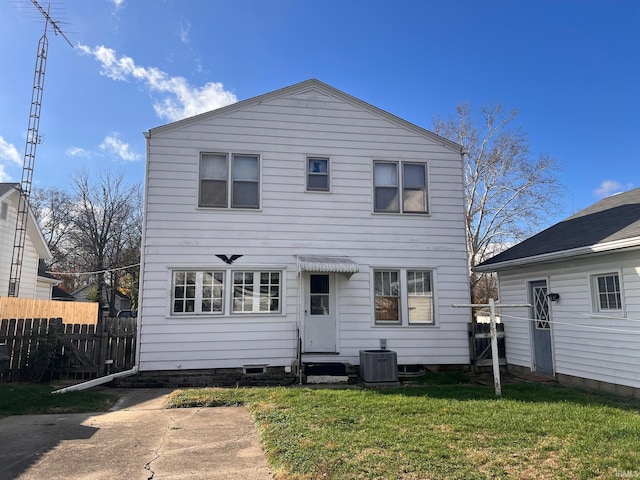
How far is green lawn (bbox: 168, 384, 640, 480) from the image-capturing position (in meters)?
3.93

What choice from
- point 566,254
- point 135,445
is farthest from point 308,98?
point 135,445

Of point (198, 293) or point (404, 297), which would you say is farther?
point (404, 297)

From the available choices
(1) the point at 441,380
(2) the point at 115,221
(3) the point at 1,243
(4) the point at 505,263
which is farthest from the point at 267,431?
(2) the point at 115,221

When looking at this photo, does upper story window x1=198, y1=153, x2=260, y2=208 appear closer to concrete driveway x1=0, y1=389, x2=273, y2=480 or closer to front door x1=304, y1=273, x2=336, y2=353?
front door x1=304, y1=273, x2=336, y2=353

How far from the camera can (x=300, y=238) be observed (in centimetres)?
1016

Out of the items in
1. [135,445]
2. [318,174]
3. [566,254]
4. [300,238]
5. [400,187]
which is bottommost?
[135,445]

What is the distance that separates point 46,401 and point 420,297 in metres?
7.93

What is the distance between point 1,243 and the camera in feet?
46.8

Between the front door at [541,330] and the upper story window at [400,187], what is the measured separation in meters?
3.24

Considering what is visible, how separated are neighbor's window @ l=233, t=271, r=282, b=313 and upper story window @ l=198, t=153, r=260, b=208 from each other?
169cm

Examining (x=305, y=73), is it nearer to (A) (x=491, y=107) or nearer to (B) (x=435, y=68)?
(B) (x=435, y=68)

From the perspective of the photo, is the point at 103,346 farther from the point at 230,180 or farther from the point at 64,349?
the point at 230,180

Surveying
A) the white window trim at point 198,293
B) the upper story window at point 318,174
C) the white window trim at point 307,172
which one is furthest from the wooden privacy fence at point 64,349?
the upper story window at point 318,174

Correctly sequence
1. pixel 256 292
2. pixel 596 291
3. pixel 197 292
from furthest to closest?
pixel 256 292, pixel 197 292, pixel 596 291
